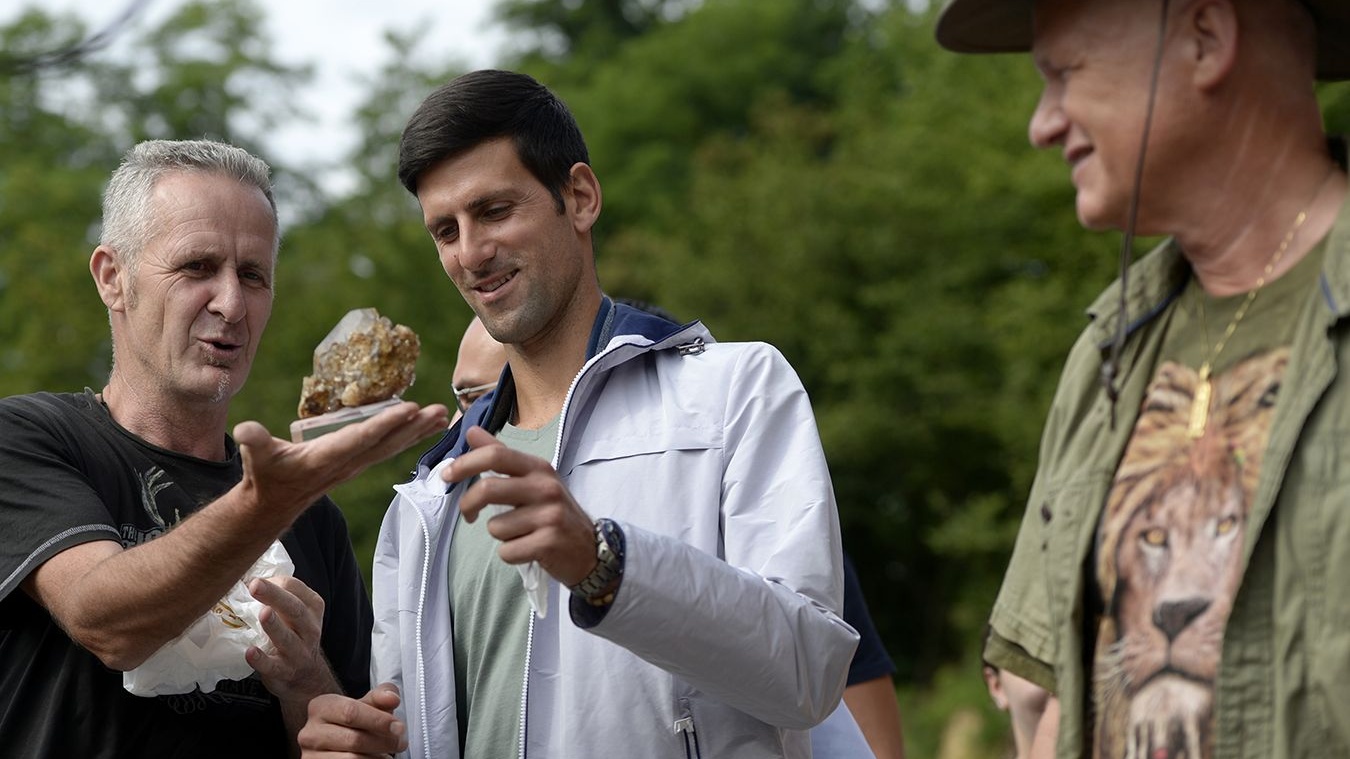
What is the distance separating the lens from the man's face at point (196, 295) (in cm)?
392

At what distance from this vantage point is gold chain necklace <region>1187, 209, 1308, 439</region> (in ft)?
8.20

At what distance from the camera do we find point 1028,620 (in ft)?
9.09

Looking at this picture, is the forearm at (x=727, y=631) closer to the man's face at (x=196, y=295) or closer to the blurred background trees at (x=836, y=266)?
the man's face at (x=196, y=295)

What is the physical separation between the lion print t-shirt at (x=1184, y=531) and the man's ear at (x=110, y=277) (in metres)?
2.59

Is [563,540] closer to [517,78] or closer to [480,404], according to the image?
[480,404]

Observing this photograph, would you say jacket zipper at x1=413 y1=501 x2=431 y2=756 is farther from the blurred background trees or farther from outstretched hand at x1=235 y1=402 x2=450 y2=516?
the blurred background trees

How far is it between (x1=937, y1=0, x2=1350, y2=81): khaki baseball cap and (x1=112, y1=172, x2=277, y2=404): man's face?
193cm

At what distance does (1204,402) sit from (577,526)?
1.09 meters

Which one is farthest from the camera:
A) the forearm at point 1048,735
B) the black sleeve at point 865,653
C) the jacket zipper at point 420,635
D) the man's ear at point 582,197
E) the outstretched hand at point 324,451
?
the black sleeve at point 865,653

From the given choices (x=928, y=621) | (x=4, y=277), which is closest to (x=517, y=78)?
(x=928, y=621)

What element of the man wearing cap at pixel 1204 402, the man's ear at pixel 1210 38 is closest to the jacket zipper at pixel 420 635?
the man wearing cap at pixel 1204 402

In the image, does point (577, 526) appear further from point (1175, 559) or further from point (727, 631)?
point (1175, 559)

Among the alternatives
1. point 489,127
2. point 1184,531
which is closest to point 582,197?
point 489,127

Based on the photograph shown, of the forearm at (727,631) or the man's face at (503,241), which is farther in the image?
the man's face at (503,241)
